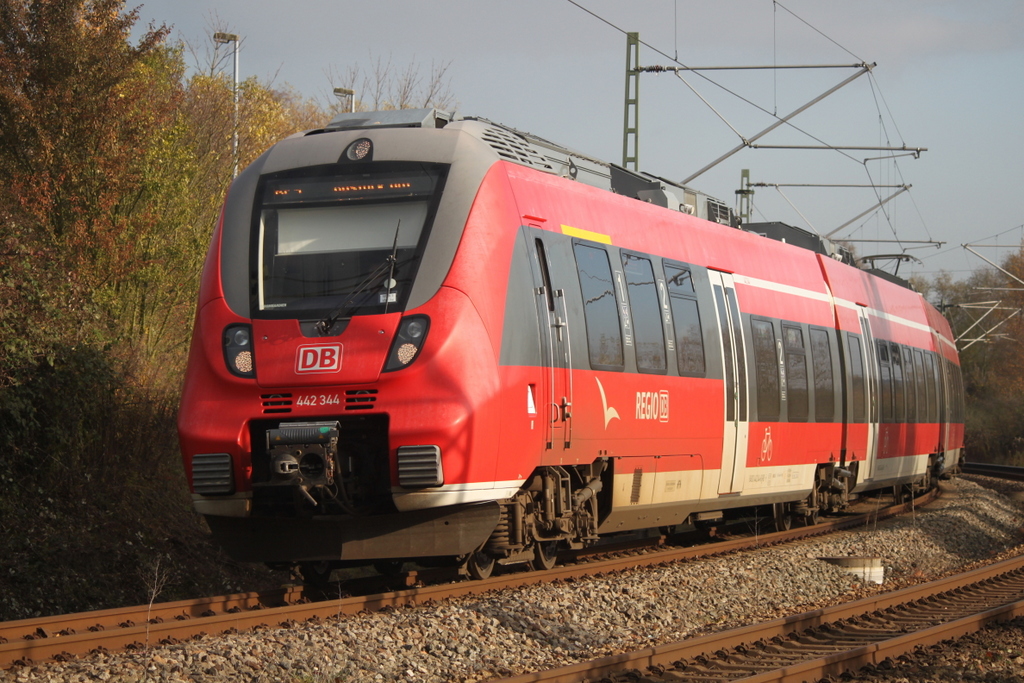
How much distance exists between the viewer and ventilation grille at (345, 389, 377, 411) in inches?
324

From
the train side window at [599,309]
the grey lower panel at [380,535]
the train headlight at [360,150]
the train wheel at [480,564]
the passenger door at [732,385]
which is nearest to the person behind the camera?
the grey lower panel at [380,535]

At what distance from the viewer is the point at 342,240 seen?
28.8 feet

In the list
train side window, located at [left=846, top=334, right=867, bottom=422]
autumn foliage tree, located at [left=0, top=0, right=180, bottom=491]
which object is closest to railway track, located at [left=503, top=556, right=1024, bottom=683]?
train side window, located at [left=846, top=334, right=867, bottom=422]

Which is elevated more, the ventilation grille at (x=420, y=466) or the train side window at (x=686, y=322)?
the train side window at (x=686, y=322)

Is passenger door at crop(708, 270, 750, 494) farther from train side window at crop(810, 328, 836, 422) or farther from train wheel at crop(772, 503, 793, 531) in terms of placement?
train wheel at crop(772, 503, 793, 531)

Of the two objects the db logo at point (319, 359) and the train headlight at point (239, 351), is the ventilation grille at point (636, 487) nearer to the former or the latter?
the db logo at point (319, 359)

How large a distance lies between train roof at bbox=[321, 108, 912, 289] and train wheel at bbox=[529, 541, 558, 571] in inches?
137

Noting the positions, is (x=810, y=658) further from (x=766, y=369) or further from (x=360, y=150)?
(x=766, y=369)

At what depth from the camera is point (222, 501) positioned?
28.0 feet

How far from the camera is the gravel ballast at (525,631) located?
21.2ft

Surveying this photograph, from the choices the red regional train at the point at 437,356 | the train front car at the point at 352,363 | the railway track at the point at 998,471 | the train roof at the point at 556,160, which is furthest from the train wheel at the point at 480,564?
the railway track at the point at 998,471

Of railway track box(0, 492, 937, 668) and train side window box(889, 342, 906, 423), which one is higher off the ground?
train side window box(889, 342, 906, 423)

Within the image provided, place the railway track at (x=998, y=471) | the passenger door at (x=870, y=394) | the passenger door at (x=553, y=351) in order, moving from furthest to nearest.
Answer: the railway track at (x=998, y=471), the passenger door at (x=870, y=394), the passenger door at (x=553, y=351)

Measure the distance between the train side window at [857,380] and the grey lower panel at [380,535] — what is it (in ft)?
31.0
